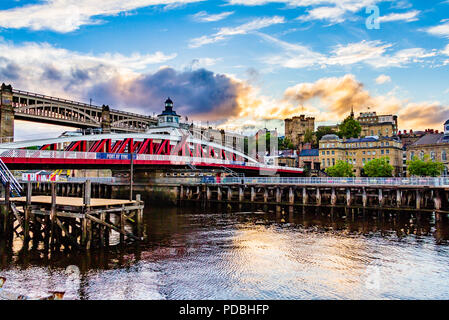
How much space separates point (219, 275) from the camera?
17.0m

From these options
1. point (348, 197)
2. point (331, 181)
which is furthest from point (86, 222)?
point (331, 181)

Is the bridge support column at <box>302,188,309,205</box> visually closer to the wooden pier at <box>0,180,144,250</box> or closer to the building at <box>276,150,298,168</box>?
the wooden pier at <box>0,180,144,250</box>

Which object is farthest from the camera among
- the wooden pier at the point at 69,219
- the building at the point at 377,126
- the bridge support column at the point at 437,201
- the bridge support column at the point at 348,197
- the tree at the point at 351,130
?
the building at the point at 377,126

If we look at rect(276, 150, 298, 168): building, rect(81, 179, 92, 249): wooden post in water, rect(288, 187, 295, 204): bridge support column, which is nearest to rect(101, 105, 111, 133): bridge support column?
rect(276, 150, 298, 168): building

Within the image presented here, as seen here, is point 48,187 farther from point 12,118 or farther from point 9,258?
point 9,258

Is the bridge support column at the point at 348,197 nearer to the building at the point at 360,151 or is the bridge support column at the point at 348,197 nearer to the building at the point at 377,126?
the building at the point at 360,151

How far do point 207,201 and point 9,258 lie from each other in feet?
118

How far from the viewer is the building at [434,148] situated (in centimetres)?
8575

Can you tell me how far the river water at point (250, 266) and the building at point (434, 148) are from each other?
216 ft

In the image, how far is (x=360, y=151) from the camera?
3937 inches

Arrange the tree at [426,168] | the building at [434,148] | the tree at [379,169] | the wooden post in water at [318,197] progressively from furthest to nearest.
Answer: the building at [434,148], the tree at [379,169], the tree at [426,168], the wooden post in water at [318,197]

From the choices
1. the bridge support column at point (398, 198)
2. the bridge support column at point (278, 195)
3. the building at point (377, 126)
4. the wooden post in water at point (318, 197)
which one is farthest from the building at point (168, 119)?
the building at point (377, 126)
